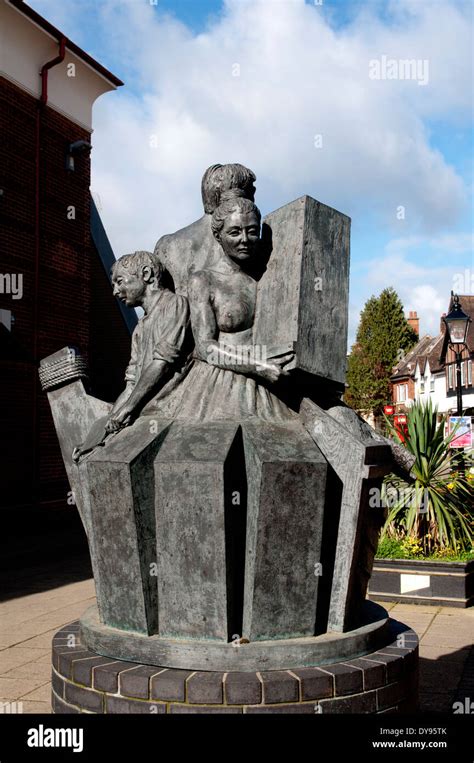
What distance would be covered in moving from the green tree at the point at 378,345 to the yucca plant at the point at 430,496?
41.5 meters

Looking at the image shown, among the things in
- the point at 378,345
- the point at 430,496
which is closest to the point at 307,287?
the point at 430,496

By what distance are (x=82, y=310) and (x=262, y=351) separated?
11.5m

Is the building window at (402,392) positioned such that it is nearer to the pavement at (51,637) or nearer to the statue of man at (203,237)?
the pavement at (51,637)

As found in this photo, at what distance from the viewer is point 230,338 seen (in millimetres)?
3633

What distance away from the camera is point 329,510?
341cm

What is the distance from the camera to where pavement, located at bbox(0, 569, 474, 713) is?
4.93 m

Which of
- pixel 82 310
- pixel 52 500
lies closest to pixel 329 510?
pixel 52 500

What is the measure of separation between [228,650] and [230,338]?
4.74 ft

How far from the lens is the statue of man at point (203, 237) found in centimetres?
373

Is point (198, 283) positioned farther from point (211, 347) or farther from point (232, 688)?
point (232, 688)

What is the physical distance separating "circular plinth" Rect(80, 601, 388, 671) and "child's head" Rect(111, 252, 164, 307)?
5.46 feet

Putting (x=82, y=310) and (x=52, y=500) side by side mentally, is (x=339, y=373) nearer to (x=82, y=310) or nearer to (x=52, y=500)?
(x=52, y=500)

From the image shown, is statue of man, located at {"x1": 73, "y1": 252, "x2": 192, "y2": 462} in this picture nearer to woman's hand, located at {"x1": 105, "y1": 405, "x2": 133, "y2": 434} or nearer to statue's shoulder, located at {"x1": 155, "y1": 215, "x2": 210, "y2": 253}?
woman's hand, located at {"x1": 105, "y1": 405, "x2": 133, "y2": 434}

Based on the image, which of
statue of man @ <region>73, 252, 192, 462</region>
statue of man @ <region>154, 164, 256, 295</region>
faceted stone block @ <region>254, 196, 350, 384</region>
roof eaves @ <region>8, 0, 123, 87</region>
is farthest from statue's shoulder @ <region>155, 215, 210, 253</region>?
roof eaves @ <region>8, 0, 123, 87</region>
